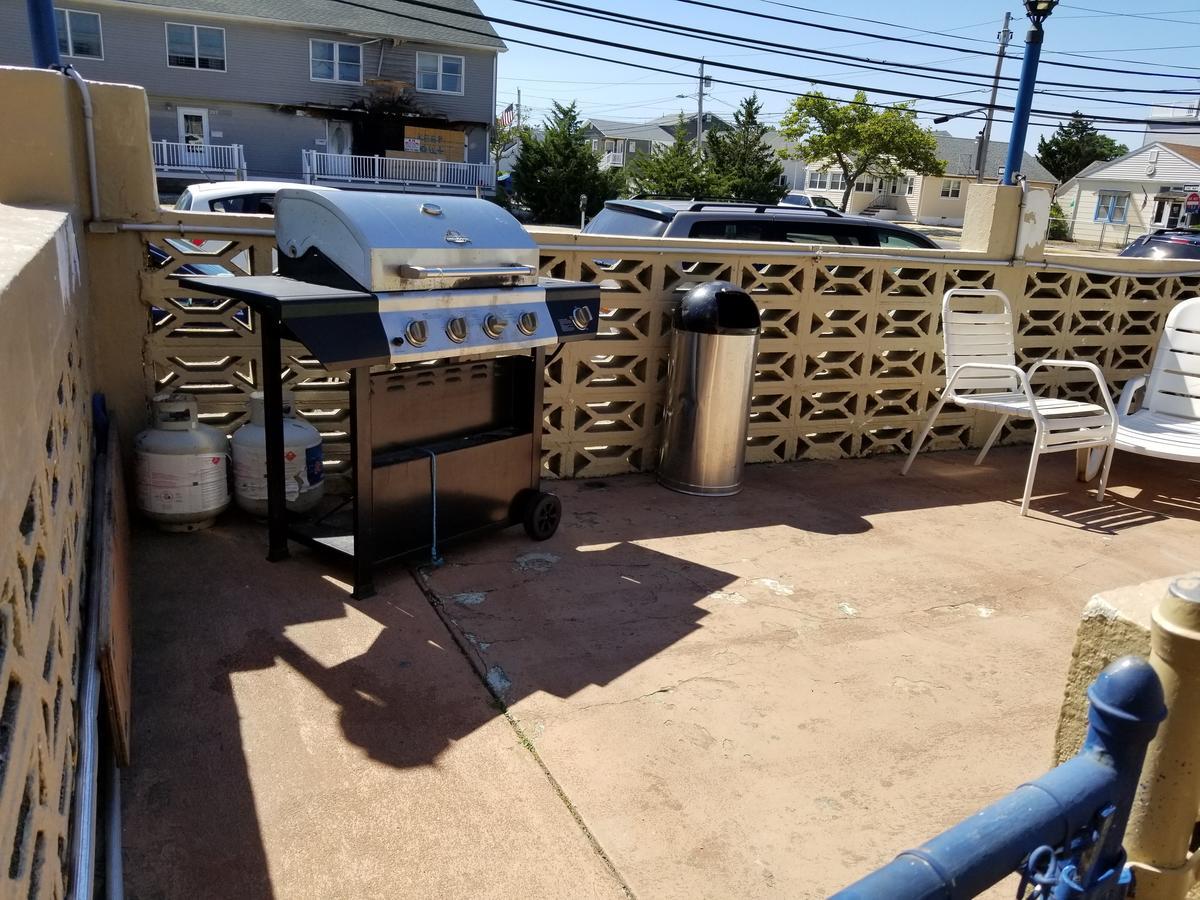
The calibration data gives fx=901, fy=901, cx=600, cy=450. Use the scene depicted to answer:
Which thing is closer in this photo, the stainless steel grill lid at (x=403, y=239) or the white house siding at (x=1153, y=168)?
the stainless steel grill lid at (x=403, y=239)

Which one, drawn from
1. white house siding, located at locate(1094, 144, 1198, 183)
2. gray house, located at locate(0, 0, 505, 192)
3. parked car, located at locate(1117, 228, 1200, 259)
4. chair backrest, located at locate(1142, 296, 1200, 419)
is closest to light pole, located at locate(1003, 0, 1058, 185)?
Answer: chair backrest, located at locate(1142, 296, 1200, 419)

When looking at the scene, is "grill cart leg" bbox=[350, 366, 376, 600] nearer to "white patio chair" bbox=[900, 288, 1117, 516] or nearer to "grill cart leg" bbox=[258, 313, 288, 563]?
"grill cart leg" bbox=[258, 313, 288, 563]

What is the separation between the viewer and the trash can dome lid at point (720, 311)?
5.27 meters

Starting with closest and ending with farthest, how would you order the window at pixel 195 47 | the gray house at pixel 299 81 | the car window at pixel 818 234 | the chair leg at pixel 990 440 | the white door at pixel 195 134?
Result: 1. the chair leg at pixel 990 440
2. the car window at pixel 818 234
3. the gray house at pixel 299 81
4. the window at pixel 195 47
5. the white door at pixel 195 134

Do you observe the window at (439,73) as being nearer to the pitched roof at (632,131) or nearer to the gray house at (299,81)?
the gray house at (299,81)

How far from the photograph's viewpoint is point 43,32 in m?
4.39

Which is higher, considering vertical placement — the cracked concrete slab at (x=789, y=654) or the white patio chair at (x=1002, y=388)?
the white patio chair at (x=1002, y=388)

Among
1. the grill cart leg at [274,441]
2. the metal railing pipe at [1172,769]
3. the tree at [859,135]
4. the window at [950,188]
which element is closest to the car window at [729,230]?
the grill cart leg at [274,441]

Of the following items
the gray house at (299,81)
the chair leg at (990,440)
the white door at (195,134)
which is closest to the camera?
the chair leg at (990,440)

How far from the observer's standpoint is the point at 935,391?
22.2ft

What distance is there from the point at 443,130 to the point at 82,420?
99.2 ft

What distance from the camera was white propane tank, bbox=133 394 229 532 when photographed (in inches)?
163

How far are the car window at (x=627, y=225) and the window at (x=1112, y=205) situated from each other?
178 feet

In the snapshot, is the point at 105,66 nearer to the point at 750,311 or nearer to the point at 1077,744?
the point at 750,311
